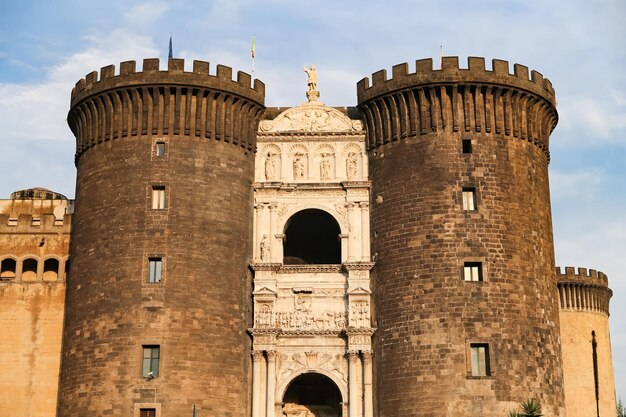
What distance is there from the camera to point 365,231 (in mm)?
46188

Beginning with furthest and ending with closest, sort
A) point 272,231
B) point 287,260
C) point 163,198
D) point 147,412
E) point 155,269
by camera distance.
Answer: point 287,260 → point 272,231 → point 163,198 → point 155,269 → point 147,412

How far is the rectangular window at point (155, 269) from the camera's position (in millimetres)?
43844

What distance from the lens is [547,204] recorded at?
47344 millimetres

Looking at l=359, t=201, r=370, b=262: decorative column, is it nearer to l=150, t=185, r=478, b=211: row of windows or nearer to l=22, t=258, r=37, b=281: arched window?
l=150, t=185, r=478, b=211: row of windows

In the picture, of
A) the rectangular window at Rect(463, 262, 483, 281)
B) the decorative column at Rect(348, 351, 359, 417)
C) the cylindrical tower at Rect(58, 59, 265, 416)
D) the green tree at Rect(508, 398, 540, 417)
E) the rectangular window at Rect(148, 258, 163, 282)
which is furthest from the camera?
the rectangular window at Rect(148, 258, 163, 282)

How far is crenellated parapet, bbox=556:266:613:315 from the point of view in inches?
2274

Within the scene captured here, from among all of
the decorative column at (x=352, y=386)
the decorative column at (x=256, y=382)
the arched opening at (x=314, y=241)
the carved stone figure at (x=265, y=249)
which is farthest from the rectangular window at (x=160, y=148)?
the decorative column at (x=352, y=386)

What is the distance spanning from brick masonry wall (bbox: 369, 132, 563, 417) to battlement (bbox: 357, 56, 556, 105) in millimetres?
2440

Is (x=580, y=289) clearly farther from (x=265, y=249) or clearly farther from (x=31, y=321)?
(x=31, y=321)

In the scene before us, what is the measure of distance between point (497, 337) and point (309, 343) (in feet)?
26.1

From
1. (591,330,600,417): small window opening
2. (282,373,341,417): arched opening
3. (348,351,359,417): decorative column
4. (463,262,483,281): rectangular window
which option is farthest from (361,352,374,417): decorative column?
(591,330,600,417): small window opening

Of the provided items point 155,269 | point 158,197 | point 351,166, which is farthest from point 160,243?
point 351,166

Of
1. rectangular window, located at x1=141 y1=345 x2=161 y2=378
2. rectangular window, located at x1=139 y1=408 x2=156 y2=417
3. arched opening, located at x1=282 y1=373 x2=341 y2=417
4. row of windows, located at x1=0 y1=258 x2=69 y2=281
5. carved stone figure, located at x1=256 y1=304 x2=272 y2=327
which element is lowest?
rectangular window, located at x1=139 y1=408 x2=156 y2=417

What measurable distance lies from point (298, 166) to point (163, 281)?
8467mm
